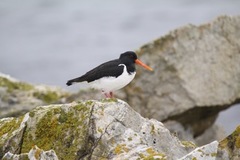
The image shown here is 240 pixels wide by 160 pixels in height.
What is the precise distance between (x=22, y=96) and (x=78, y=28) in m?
21.0

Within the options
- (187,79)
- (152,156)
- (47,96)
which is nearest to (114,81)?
(152,156)

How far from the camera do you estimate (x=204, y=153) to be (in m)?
9.50

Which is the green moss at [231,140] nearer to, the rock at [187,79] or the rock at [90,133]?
the rock at [90,133]

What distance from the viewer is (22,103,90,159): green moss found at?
10031 millimetres

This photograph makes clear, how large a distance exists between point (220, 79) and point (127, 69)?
8.50 m

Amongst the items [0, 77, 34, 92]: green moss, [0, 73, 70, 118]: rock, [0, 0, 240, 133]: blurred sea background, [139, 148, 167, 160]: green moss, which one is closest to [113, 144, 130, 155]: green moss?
[139, 148, 167, 160]: green moss

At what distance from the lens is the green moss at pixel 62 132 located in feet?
32.9

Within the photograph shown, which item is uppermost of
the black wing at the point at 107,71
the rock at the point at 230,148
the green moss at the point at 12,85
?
the green moss at the point at 12,85

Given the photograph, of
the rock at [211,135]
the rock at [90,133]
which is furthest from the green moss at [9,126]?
the rock at [211,135]

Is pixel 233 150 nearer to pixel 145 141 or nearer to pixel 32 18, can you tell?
pixel 145 141

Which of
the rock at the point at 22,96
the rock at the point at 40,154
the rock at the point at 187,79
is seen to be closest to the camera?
the rock at the point at 40,154

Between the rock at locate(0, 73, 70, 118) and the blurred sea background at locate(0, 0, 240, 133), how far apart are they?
11142 millimetres

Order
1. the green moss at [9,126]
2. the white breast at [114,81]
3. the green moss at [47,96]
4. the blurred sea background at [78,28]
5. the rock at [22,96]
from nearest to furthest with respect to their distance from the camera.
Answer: the green moss at [9,126]
the white breast at [114,81]
the rock at [22,96]
the green moss at [47,96]
the blurred sea background at [78,28]

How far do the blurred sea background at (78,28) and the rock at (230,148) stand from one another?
975 inches
